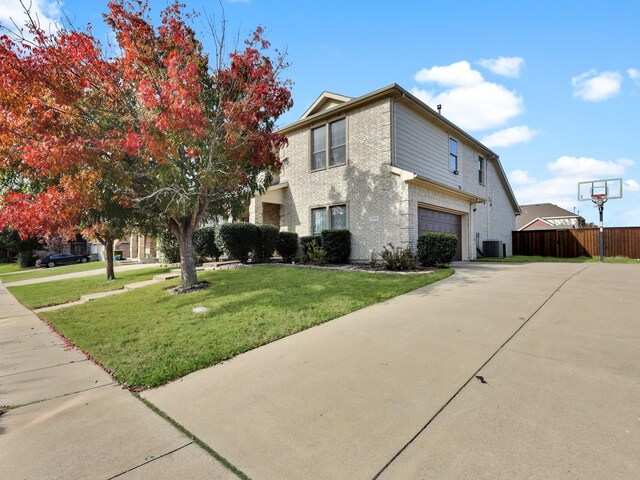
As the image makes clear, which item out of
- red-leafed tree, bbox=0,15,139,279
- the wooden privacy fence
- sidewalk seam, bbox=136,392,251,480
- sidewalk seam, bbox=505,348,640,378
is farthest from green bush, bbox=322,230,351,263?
the wooden privacy fence

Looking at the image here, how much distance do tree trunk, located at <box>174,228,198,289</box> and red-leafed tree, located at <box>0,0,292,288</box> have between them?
1.2 inches

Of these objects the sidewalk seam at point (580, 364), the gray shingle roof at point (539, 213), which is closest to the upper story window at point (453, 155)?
the sidewalk seam at point (580, 364)

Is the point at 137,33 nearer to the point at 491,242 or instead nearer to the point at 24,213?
the point at 24,213

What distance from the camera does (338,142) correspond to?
13.5m

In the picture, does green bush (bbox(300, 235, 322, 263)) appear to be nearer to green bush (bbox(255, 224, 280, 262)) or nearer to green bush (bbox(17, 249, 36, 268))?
green bush (bbox(255, 224, 280, 262))

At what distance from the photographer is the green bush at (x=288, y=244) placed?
14.0 m

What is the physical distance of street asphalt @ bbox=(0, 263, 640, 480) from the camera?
2.09 metres

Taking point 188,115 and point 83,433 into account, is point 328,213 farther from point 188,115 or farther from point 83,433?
point 83,433

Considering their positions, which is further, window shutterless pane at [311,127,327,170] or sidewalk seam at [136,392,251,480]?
window shutterless pane at [311,127,327,170]

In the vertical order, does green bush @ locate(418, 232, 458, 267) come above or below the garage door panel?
below

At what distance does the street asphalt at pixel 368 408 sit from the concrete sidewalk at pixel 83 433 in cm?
1

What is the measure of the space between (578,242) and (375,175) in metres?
14.8

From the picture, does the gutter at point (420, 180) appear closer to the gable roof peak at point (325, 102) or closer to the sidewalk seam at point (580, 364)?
the gable roof peak at point (325, 102)

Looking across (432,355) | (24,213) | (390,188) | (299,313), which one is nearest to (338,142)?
(390,188)
